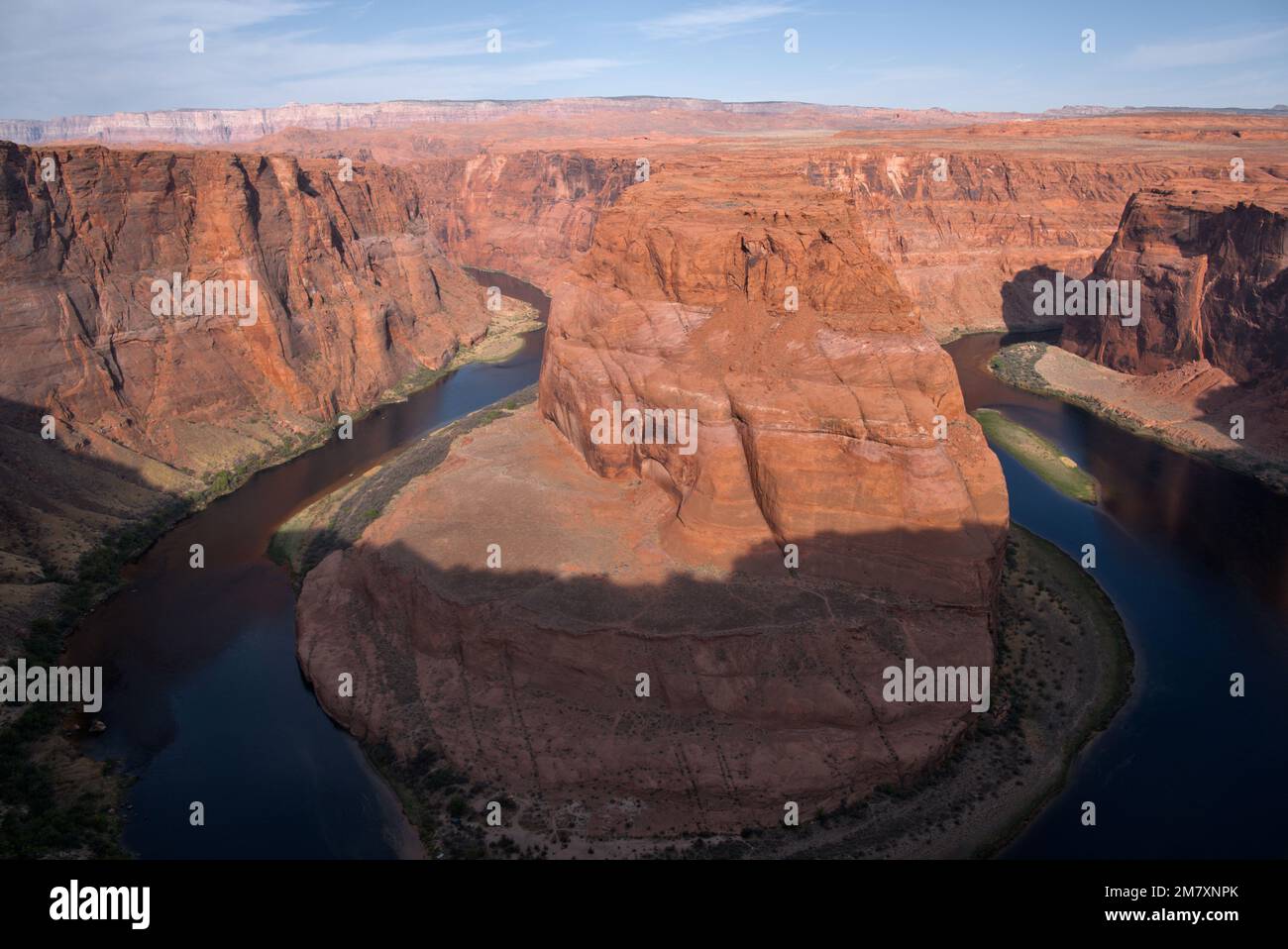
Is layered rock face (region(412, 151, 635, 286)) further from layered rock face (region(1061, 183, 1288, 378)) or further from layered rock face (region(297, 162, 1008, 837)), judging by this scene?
layered rock face (region(297, 162, 1008, 837))

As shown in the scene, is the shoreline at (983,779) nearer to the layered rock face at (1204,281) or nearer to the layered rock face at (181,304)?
the layered rock face at (181,304)

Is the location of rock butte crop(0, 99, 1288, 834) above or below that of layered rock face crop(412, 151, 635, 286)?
below

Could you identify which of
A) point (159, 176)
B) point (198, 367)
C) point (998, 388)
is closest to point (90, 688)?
point (198, 367)

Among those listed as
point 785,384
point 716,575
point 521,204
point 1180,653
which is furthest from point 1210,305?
point 521,204

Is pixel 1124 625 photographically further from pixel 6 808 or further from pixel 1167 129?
pixel 1167 129

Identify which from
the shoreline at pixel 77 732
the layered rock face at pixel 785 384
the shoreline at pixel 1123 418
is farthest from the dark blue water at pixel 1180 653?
the shoreline at pixel 77 732

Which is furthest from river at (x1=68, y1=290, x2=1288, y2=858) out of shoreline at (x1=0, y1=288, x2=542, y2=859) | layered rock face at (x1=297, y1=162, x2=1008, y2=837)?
layered rock face at (x1=297, y1=162, x2=1008, y2=837)

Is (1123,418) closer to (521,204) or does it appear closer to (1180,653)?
(1180,653)
